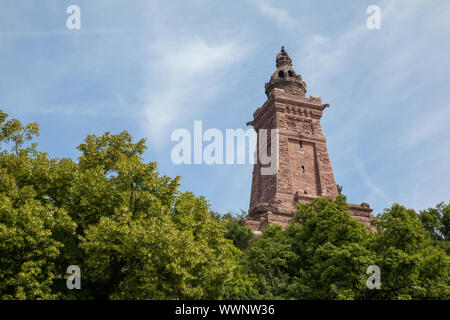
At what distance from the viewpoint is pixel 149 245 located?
14.6 m

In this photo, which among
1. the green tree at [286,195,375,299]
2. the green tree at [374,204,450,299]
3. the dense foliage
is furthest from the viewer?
the green tree at [286,195,375,299]

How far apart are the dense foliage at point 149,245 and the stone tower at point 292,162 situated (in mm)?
15933

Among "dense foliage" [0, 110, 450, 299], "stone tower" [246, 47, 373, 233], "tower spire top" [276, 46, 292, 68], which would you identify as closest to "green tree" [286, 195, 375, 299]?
"dense foliage" [0, 110, 450, 299]

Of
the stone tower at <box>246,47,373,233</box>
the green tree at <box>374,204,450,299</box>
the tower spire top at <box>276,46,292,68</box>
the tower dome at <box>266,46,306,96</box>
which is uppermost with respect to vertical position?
the tower spire top at <box>276,46,292,68</box>

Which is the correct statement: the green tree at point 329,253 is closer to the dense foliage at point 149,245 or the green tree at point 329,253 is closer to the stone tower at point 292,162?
the dense foliage at point 149,245

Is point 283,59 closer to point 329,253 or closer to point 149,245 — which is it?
point 329,253

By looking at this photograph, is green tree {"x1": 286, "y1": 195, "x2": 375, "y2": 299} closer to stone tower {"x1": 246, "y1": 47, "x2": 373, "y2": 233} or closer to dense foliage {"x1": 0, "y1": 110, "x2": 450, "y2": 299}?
dense foliage {"x1": 0, "y1": 110, "x2": 450, "y2": 299}

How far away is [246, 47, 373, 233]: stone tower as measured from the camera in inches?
1556

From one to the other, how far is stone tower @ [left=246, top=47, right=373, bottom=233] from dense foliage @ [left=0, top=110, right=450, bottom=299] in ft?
52.3

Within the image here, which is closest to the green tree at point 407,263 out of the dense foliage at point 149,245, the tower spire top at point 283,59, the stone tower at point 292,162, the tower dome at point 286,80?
the dense foliage at point 149,245

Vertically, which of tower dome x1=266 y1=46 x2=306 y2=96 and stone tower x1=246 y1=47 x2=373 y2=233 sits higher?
tower dome x1=266 y1=46 x2=306 y2=96

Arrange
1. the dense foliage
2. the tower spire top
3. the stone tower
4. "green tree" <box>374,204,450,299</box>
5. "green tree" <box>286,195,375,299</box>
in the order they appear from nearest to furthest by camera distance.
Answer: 1. the dense foliage
2. "green tree" <box>374,204,450,299</box>
3. "green tree" <box>286,195,375,299</box>
4. the stone tower
5. the tower spire top
